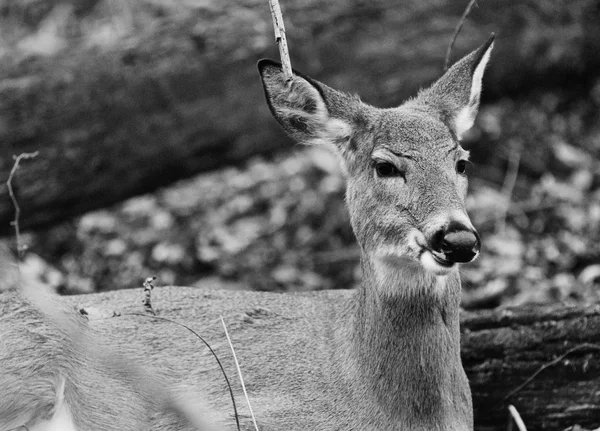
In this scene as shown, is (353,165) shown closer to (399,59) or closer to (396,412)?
(396,412)

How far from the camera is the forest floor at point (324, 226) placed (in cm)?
A: 920

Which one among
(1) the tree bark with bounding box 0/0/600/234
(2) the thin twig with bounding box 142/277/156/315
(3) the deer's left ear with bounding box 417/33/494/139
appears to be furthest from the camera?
(1) the tree bark with bounding box 0/0/600/234

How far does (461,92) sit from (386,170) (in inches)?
37.2

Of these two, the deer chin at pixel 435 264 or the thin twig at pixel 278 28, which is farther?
the thin twig at pixel 278 28

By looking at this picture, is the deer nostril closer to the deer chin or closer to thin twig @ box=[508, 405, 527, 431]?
the deer chin

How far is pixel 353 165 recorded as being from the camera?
6.09 m

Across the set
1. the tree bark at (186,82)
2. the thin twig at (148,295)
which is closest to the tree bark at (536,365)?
the thin twig at (148,295)

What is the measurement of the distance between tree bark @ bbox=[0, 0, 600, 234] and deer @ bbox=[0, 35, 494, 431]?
2794 millimetres

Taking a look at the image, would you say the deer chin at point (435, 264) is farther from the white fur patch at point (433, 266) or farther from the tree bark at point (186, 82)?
the tree bark at point (186, 82)

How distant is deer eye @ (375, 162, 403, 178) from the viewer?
565 cm

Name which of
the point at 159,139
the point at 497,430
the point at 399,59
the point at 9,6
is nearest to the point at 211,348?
the point at 497,430

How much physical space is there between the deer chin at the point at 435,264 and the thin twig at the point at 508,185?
467 centimetres

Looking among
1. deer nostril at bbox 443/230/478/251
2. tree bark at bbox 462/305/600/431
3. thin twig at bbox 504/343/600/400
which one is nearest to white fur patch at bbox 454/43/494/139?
deer nostril at bbox 443/230/478/251

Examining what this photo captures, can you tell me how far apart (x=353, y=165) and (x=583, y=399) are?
218 cm
